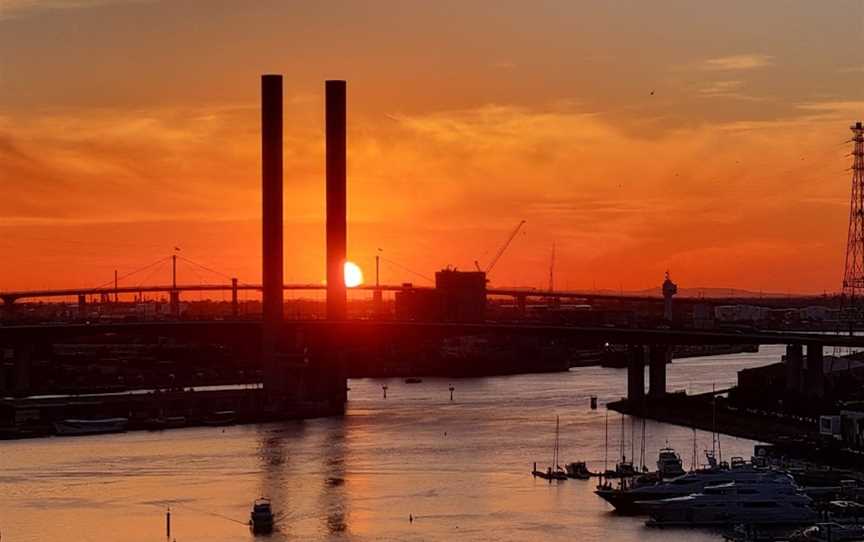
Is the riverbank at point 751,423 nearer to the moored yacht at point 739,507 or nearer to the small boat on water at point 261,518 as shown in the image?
the moored yacht at point 739,507

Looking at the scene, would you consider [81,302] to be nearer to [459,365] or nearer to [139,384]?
[459,365]

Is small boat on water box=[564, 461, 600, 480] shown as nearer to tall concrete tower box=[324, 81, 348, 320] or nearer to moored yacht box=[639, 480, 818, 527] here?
moored yacht box=[639, 480, 818, 527]

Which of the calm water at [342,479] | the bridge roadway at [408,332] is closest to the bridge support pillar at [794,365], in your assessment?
the bridge roadway at [408,332]

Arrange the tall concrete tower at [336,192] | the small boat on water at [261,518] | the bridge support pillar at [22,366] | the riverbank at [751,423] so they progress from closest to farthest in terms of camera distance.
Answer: the small boat on water at [261,518]
the riverbank at [751,423]
the tall concrete tower at [336,192]
the bridge support pillar at [22,366]

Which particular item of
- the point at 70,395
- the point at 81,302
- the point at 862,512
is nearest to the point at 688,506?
the point at 862,512

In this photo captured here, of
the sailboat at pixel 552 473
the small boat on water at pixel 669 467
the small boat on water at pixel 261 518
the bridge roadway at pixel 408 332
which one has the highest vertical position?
the bridge roadway at pixel 408 332

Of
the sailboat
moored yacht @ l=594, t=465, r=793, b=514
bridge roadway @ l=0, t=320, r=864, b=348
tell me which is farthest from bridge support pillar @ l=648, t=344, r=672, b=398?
moored yacht @ l=594, t=465, r=793, b=514

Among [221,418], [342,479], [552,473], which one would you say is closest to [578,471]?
[552,473]
